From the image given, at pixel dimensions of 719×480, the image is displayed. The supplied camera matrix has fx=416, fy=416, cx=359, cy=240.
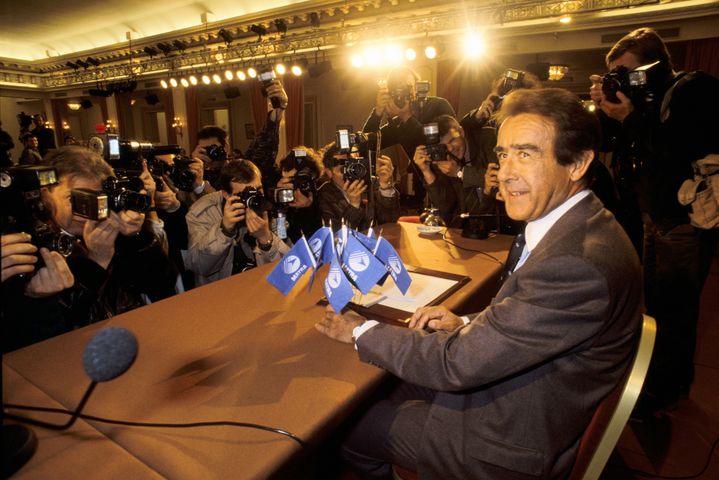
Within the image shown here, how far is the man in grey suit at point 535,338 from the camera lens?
3.06 feet

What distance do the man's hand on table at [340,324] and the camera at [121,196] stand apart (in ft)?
2.69

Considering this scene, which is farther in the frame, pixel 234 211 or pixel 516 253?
pixel 234 211

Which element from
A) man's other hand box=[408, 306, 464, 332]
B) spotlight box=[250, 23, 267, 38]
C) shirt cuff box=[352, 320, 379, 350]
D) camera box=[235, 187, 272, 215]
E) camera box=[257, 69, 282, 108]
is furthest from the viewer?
spotlight box=[250, 23, 267, 38]

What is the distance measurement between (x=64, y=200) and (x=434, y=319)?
A: 4.46 feet

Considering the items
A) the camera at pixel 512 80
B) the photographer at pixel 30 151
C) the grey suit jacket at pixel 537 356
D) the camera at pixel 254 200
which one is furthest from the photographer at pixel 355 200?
the photographer at pixel 30 151

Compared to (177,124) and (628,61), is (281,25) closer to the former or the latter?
(177,124)

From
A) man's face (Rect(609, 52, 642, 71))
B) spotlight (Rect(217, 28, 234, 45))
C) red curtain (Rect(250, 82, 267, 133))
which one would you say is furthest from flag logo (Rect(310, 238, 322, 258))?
red curtain (Rect(250, 82, 267, 133))

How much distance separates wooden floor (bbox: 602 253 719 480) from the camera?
1.82 metres

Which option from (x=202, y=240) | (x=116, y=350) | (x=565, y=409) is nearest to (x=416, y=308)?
(x=565, y=409)

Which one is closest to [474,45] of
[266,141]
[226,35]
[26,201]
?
[226,35]

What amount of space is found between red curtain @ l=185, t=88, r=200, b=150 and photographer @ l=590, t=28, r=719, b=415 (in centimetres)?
1079

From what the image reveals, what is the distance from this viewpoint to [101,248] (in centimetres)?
161

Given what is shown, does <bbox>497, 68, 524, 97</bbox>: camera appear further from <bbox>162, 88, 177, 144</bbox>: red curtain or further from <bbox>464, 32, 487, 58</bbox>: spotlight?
<bbox>162, 88, 177, 144</bbox>: red curtain

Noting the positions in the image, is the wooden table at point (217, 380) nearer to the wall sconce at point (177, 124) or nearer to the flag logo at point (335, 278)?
the flag logo at point (335, 278)
